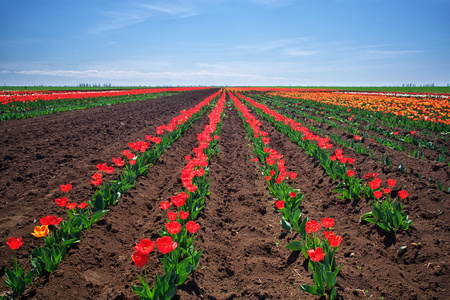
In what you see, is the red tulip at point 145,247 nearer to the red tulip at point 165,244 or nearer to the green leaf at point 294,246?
the red tulip at point 165,244

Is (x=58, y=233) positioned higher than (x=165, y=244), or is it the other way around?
(x=165, y=244)

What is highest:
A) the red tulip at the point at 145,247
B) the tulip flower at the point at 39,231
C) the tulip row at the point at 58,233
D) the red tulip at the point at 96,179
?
the red tulip at the point at 96,179

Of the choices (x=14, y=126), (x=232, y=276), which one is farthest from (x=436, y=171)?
(x=14, y=126)

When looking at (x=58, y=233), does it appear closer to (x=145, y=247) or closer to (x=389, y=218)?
(x=145, y=247)

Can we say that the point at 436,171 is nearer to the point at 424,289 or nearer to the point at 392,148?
the point at 392,148

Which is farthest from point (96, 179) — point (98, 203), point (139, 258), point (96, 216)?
point (139, 258)

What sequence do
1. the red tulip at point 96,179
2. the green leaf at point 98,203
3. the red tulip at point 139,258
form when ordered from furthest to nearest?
the green leaf at point 98,203
the red tulip at point 96,179
the red tulip at point 139,258

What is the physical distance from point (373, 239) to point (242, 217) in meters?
2.13

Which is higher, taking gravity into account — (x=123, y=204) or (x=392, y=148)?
(x=392, y=148)

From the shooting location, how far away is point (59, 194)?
5.02 meters

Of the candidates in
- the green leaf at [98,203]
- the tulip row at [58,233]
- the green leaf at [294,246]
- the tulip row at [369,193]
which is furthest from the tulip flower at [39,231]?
the tulip row at [369,193]

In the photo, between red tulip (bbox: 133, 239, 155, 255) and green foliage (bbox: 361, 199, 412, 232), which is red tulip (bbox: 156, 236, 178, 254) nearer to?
red tulip (bbox: 133, 239, 155, 255)

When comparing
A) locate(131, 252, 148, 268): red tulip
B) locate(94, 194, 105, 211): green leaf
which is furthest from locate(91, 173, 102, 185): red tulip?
locate(131, 252, 148, 268): red tulip

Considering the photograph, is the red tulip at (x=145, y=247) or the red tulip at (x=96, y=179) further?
the red tulip at (x=96, y=179)
